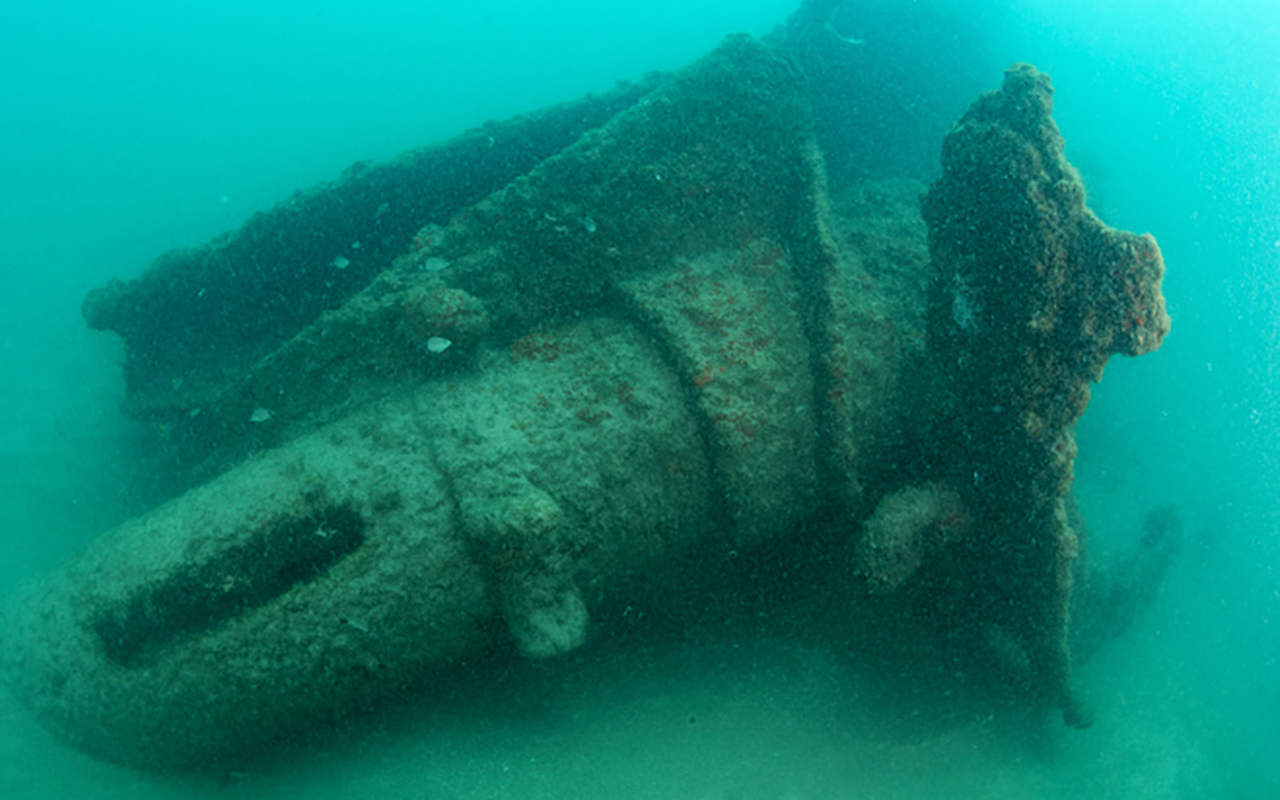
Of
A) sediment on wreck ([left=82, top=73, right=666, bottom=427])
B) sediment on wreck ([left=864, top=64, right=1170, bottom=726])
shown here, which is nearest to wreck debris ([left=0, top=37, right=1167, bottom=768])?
sediment on wreck ([left=864, top=64, right=1170, bottom=726])

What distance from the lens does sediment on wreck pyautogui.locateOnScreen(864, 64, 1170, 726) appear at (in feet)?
13.0

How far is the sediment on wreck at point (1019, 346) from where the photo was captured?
397cm

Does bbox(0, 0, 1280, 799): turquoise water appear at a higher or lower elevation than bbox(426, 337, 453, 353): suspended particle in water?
lower

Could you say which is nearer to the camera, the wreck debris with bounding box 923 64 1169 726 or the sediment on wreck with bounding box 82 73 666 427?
the wreck debris with bounding box 923 64 1169 726

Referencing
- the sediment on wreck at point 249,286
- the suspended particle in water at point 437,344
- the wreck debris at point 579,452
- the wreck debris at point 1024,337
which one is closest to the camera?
the wreck debris at point 579,452

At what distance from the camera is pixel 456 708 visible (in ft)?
A: 14.6

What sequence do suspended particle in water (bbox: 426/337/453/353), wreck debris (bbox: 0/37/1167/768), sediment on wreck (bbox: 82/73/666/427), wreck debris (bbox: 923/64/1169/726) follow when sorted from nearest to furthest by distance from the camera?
wreck debris (bbox: 0/37/1167/768), wreck debris (bbox: 923/64/1169/726), suspended particle in water (bbox: 426/337/453/353), sediment on wreck (bbox: 82/73/666/427)

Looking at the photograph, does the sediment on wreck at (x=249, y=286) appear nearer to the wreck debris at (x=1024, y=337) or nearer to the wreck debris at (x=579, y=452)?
the wreck debris at (x=579, y=452)

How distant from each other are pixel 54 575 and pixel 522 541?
11.5 ft

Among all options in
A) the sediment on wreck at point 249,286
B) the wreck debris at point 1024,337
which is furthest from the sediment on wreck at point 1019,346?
the sediment on wreck at point 249,286

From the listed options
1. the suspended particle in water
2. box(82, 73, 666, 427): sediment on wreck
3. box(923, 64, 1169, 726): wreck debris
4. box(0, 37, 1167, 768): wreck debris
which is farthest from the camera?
box(82, 73, 666, 427): sediment on wreck

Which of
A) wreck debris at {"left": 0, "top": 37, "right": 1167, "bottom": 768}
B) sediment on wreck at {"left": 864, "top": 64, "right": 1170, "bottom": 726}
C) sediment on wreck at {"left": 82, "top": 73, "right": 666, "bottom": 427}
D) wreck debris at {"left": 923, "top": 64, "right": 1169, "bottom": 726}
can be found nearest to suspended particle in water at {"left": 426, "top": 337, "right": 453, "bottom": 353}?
wreck debris at {"left": 0, "top": 37, "right": 1167, "bottom": 768}

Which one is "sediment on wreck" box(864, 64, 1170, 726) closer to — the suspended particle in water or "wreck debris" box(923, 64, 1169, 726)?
"wreck debris" box(923, 64, 1169, 726)

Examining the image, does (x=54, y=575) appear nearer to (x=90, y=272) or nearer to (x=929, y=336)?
(x=929, y=336)
